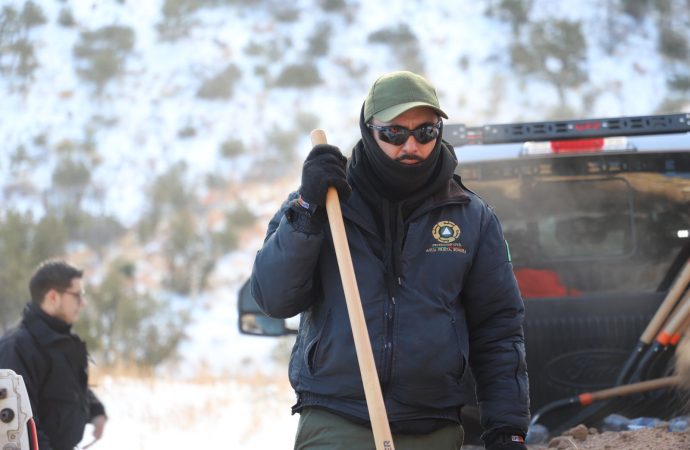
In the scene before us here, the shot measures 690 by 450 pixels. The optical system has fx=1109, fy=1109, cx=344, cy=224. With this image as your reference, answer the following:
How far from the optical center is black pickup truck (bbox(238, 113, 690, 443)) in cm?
509

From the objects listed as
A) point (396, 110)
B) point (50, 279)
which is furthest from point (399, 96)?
point (50, 279)

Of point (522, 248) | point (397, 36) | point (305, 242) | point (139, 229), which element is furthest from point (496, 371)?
point (397, 36)

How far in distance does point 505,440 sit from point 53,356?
2996 mm

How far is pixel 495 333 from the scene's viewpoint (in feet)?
10.8

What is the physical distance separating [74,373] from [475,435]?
2048mm

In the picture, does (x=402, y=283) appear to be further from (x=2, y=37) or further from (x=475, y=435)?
(x=2, y=37)

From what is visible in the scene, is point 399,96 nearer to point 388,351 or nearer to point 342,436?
point 388,351

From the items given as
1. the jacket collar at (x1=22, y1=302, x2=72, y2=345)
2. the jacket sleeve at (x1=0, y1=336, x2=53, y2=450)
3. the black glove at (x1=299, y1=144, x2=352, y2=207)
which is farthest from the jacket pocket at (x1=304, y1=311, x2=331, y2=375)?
the jacket collar at (x1=22, y1=302, x2=72, y2=345)

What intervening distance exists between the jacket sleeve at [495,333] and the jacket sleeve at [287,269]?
486 mm

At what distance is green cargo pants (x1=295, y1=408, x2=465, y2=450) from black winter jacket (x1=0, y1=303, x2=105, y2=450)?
2456 millimetres

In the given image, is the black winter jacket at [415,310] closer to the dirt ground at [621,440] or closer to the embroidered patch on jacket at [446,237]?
the embroidered patch on jacket at [446,237]

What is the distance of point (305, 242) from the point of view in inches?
122

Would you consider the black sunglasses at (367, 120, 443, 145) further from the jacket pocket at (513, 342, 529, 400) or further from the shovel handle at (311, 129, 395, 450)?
the jacket pocket at (513, 342, 529, 400)

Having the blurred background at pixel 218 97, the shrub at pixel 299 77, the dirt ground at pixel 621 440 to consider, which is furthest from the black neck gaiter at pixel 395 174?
the shrub at pixel 299 77
